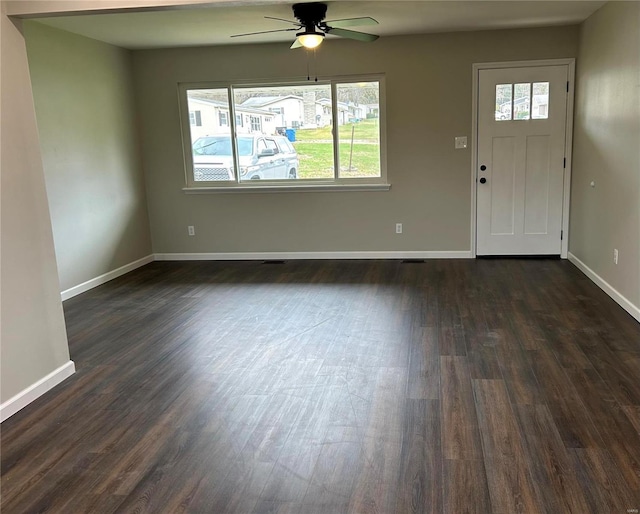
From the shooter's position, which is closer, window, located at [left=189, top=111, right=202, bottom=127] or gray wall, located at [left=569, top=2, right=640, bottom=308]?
gray wall, located at [left=569, top=2, right=640, bottom=308]

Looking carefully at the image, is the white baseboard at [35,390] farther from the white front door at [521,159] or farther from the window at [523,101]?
the window at [523,101]

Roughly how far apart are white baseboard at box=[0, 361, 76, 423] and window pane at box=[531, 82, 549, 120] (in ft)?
16.4

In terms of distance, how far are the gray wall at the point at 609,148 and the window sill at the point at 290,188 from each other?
6.68 feet

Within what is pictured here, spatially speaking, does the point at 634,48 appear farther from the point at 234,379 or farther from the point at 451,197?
the point at 234,379

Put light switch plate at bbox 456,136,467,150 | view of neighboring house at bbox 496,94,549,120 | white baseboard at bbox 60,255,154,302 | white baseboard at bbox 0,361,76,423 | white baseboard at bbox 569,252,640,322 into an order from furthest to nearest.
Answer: light switch plate at bbox 456,136,467,150
view of neighboring house at bbox 496,94,549,120
white baseboard at bbox 60,255,154,302
white baseboard at bbox 569,252,640,322
white baseboard at bbox 0,361,76,423

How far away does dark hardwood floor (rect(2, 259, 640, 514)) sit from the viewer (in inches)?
80.7

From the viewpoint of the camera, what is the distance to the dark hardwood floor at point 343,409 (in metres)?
2.05

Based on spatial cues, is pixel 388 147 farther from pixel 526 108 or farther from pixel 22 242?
pixel 22 242

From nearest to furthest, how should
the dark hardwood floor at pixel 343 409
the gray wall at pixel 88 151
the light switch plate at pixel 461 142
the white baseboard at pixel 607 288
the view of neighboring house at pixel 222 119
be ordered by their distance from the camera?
the dark hardwood floor at pixel 343 409 < the white baseboard at pixel 607 288 < the gray wall at pixel 88 151 < the light switch plate at pixel 461 142 < the view of neighboring house at pixel 222 119

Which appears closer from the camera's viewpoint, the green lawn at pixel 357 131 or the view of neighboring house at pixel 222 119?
the green lawn at pixel 357 131

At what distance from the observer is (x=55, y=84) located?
4.84m

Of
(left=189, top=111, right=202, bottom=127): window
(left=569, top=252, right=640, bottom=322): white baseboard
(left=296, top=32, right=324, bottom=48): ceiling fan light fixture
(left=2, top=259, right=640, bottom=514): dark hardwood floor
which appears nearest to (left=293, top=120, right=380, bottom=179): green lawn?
(left=189, top=111, right=202, bottom=127): window

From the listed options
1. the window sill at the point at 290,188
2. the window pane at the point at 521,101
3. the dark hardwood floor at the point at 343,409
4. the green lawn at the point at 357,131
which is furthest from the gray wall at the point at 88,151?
the window pane at the point at 521,101

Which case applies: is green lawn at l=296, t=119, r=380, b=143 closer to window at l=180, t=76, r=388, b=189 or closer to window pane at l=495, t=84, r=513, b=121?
window at l=180, t=76, r=388, b=189
